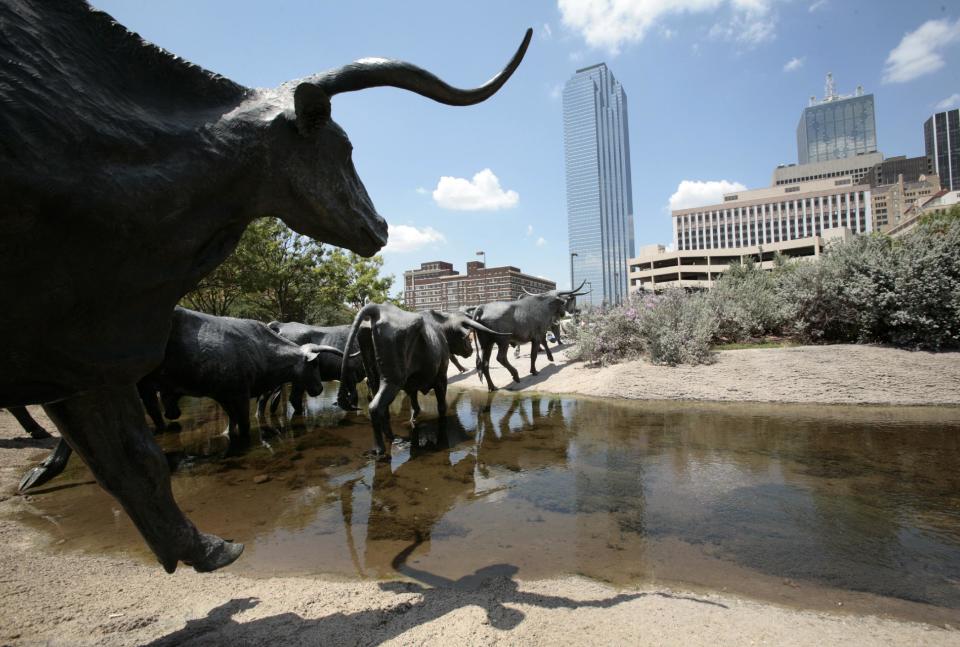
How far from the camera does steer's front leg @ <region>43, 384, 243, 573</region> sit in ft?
6.44

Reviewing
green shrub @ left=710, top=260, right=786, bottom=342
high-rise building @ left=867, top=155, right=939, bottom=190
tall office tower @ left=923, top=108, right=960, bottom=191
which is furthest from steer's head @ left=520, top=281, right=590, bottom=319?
tall office tower @ left=923, top=108, right=960, bottom=191

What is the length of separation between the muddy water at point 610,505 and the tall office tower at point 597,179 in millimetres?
144591

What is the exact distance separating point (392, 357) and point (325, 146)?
196 inches

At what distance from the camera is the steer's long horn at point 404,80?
6.75ft

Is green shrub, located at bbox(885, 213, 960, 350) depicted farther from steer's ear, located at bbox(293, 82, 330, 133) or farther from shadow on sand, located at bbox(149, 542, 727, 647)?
steer's ear, located at bbox(293, 82, 330, 133)

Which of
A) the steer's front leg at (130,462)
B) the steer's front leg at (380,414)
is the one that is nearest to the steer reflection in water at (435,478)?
the steer's front leg at (380,414)

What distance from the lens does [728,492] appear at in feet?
15.4

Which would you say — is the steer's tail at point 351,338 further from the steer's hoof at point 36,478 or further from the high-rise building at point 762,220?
the high-rise building at point 762,220

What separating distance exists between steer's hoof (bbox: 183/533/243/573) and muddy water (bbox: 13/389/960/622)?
1.08 m

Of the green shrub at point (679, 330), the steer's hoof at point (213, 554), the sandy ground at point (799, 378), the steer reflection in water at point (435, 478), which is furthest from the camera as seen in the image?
the green shrub at point (679, 330)

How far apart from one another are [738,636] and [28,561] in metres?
→ 4.86

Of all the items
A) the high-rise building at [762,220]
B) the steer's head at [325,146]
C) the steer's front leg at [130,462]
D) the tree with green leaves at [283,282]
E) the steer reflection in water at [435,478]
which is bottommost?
the steer reflection in water at [435,478]

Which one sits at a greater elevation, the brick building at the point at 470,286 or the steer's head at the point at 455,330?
the brick building at the point at 470,286

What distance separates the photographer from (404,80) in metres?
2.12
